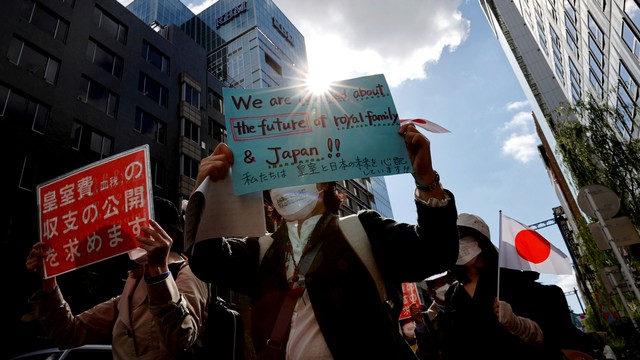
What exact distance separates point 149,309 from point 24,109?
16467 millimetres

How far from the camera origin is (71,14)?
58.7 ft

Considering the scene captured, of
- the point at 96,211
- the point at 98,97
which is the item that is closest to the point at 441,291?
the point at 96,211

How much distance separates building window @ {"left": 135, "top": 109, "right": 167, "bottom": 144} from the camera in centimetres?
1969

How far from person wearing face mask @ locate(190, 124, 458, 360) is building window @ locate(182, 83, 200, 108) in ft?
75.6

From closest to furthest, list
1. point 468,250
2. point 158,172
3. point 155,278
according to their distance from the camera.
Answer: point 155,278, point 468,250, point 158,172

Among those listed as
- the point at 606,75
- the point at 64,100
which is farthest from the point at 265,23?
the point at 606,75

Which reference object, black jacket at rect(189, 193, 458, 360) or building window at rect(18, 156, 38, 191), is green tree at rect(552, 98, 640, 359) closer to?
black jacket at rect(189, 193, 458, 360)

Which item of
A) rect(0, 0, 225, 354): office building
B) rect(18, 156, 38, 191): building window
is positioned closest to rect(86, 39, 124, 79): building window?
rect(0, 0, 225, 354): office building

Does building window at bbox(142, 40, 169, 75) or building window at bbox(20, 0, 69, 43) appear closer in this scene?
building window at bbox(20, 0, 69, 43)

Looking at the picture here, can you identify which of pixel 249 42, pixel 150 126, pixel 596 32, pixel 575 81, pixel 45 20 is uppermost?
pixel 249 42

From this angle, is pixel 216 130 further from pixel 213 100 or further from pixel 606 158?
pixel 606 158

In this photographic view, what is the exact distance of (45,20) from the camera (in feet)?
55.0

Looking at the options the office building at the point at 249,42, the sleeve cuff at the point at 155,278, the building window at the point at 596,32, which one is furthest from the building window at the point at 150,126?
the building window at the point at 596,32

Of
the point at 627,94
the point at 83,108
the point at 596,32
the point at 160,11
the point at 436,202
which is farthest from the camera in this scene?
the point at 160,11
